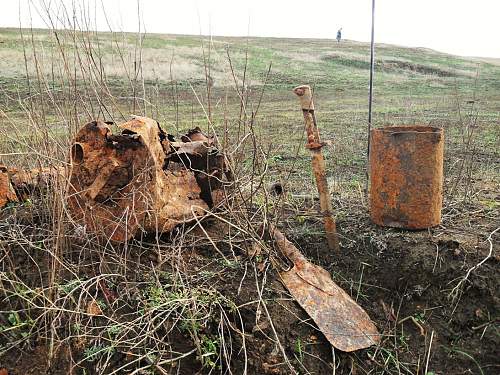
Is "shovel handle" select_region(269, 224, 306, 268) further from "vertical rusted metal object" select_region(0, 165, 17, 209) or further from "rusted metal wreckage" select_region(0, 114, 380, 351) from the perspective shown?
"vertical rusted metal object" select_region(0, 165, 17, 209)

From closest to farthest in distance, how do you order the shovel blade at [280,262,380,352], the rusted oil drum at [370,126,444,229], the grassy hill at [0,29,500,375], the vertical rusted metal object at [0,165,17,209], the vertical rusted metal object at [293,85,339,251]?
the grassy hill at [0,29,500,375] < the shovel blade at [280,262,380,352] < the vertical rusted metal object at [293,85,339,251] < the rusted oil drum at [370,126,444,229] < the vertical rusted metal object at [0,165,17,209]

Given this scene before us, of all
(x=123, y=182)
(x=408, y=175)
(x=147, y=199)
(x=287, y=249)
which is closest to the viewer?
(x=147, y=199)

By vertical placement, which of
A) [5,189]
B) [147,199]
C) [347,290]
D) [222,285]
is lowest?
[347,290]

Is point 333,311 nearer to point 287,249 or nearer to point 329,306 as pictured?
point 329,306

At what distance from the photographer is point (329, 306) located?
2.76m

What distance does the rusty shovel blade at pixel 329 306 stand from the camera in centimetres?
263

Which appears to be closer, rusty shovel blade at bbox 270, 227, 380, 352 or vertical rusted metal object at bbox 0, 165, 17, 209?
rusty shovel blade at bbox 270, 227, 380, 352

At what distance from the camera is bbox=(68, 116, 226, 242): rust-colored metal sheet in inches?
104

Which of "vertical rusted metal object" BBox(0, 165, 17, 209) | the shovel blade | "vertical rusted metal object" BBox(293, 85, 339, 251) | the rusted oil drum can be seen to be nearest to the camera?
the shovel blade

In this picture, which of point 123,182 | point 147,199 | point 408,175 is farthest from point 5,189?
point 408,175

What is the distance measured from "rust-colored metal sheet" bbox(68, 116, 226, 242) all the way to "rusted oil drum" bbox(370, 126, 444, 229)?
1211 mm

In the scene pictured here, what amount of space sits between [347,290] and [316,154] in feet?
2.93

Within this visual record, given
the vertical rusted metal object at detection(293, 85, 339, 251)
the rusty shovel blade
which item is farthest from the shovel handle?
the vertical rusted metal object at detection(293, 85, 339, 251)

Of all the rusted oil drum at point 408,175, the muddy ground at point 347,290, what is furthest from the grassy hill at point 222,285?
the rusted oil drum at point 408,175
